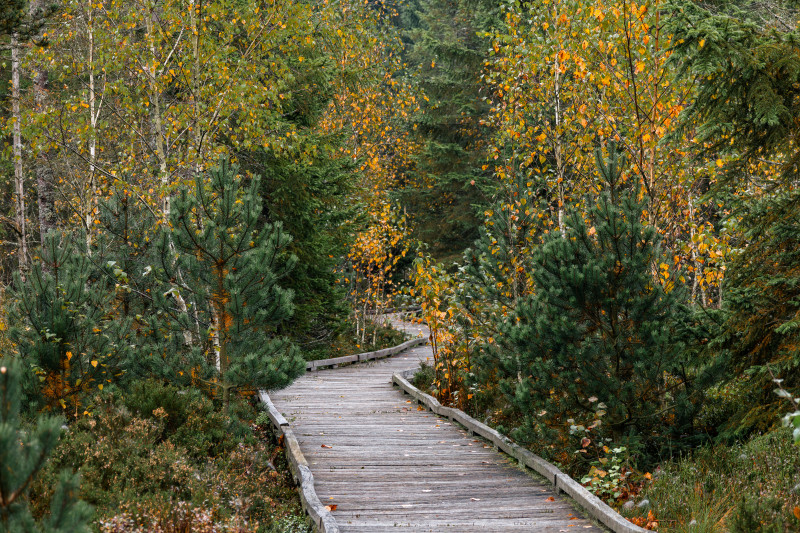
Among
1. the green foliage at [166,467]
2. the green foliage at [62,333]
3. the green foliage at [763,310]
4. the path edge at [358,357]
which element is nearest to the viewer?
the green foliage at [166,467]

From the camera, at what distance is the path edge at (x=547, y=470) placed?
19.7ft

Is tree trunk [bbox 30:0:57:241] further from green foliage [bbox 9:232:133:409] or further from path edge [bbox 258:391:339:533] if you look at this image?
path edge [bbox 258:391:339:533]

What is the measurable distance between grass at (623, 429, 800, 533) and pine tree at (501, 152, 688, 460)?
731 mm

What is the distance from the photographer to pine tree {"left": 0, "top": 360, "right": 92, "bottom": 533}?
269cm

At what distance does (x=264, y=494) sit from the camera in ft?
24.6

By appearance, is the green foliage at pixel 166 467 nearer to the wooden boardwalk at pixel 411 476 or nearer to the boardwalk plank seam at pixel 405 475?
the boardwalk plank seam at pixel 405 475

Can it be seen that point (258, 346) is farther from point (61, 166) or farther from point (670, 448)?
point (61, 166)

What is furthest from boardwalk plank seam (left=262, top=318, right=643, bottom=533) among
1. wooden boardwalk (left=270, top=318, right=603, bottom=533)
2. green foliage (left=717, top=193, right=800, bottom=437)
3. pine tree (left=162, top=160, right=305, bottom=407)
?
green foliage (left=717, top=193, right=800, bottom=437)

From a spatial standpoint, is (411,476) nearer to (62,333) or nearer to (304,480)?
(304,480)

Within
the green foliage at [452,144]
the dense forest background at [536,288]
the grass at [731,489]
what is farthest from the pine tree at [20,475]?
the green foliage at [452,144]

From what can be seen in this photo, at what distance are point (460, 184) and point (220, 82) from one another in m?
20.1

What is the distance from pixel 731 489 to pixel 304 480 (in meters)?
4.16

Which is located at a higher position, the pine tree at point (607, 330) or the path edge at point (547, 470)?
the pine tree at point (607, 330)

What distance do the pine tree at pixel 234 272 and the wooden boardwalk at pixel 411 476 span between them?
1.46 meters
